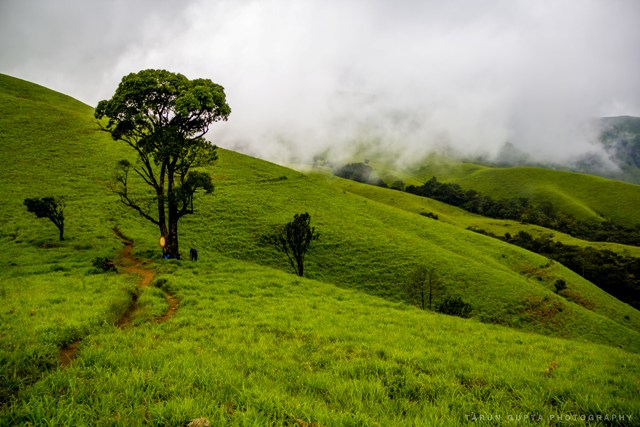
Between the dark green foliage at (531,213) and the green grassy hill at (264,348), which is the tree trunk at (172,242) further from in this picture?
the dark green foliage at (531,213)

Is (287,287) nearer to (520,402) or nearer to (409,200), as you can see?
(520,402)

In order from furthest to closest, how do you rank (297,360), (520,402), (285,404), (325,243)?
(325,243) < (297,360) < (520,402) < (285,404)

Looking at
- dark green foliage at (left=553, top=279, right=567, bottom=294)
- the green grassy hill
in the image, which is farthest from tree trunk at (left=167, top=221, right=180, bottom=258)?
dark green foliage at (left=553, top=279, right=567, bottom=294)

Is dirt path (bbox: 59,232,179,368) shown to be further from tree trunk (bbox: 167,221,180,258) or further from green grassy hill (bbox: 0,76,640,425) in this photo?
tree trunk (bbox: 167,221,180,258)

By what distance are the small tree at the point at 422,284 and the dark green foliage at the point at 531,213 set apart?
433ft

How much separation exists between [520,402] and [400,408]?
2.95 m

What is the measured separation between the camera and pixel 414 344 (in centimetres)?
1280

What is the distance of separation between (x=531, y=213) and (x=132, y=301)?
612ft

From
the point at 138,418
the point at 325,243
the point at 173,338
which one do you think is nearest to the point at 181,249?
the point at 325,243

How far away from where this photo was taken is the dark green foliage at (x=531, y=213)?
5632 inches

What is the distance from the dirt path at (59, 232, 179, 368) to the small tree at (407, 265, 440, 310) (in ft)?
102

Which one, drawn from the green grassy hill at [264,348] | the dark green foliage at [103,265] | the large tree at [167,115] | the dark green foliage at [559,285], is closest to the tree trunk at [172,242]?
the large tree at [167,115]

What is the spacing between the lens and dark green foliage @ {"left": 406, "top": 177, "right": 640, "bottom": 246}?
469 feet

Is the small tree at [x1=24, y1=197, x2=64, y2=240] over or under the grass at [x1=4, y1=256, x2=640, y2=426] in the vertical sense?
over
